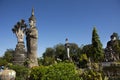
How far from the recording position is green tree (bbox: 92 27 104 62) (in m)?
46.6

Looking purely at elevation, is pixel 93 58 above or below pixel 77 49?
below

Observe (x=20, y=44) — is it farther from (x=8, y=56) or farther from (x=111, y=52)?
(x=8, y=56)

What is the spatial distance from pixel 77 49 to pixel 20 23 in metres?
41.2

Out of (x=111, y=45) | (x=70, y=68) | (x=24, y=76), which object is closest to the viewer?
(x=70, y=68)

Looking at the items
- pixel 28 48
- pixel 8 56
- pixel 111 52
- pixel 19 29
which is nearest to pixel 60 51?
pixel 8 56

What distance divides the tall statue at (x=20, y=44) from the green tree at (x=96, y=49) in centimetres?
1391

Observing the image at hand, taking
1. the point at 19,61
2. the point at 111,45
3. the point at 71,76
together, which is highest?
the point at 111,45

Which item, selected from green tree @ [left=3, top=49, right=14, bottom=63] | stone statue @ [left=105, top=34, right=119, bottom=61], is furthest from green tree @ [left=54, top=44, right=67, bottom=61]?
stone statue @ [left=105, top=34, right=119, bottom=61]

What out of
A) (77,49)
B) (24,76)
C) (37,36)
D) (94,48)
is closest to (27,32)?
(37,36)

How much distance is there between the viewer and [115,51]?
49000 mm

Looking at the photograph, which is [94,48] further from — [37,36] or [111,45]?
[37,36]

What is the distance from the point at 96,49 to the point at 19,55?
1579cm

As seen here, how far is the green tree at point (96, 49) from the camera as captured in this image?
46594 millimetres

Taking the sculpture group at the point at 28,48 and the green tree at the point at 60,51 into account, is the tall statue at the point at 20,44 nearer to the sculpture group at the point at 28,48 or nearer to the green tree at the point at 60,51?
the sculpture group at the point at 28,48
